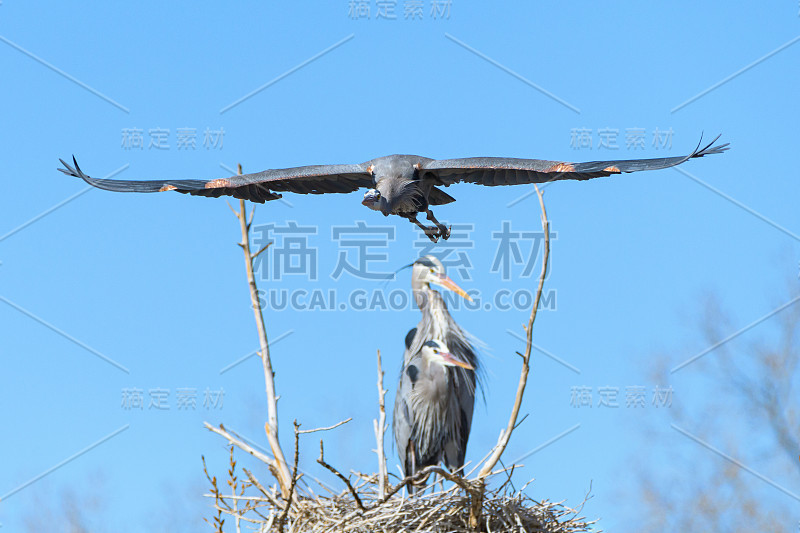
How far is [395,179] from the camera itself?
7590 millimetres

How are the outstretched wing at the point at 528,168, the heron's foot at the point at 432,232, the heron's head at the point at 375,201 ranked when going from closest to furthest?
the outstretched wing at the point at 528,168 < the heron's head at the point at 375,201 < the heron's foot at the point at 432,232

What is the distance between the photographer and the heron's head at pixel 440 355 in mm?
7594

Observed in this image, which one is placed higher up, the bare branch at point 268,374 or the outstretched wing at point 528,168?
the outstretched wing at point 528,168

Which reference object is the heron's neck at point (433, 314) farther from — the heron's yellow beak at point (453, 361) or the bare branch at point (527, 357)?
the bare branch at point (527, 357)

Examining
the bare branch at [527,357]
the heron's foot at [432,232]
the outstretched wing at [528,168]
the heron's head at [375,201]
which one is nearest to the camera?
the bare branch at [527,357]

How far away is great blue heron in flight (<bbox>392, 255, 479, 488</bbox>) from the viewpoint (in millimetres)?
7766

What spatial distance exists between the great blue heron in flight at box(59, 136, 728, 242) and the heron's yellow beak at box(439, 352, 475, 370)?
0.94 meters

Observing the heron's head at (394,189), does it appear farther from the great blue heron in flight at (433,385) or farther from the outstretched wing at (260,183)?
the great blue heron in flight at (433,385)

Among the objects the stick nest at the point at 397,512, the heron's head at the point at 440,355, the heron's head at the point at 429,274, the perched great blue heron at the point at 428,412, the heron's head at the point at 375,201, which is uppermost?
the heron's head at the point at 375,201

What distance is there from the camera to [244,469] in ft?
16.4

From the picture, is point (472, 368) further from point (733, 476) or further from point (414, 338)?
point (733, 476)

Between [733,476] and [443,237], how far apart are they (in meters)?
6.52

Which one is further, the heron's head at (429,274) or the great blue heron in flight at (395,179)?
the heron's head at (429,274)

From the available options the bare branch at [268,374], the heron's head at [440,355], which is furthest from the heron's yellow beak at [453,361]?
the bare branch at [268,374]
